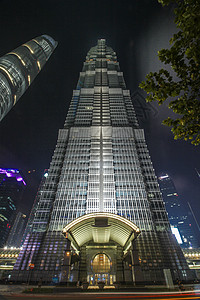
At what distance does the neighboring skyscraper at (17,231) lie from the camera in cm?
14650

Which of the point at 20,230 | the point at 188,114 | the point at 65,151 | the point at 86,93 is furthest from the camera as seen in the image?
the point at 20,230

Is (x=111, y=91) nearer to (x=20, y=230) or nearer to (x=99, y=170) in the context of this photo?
(x=99, y=170)

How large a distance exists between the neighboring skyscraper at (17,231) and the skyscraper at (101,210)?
14411 cm

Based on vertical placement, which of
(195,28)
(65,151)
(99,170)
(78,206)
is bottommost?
(195,28)

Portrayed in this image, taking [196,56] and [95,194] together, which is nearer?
[196,56]

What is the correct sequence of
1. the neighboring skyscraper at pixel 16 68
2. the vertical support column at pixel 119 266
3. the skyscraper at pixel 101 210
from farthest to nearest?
the neighboring skyscraper at pixel 16 68 → the vertical support column at pixel 119 266 → the skyscraper at pixel 101 210

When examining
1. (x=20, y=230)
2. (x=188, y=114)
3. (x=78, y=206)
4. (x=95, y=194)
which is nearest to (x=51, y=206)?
(x=78, y=206)

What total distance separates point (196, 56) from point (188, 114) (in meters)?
2.09

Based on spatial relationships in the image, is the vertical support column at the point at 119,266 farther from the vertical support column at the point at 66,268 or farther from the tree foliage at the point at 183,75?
the tree foliage at the point at 183,75

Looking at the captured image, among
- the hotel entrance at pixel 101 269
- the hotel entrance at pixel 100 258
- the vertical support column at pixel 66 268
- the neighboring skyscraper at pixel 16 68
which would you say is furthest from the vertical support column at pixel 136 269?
the neighboring skyscraper at pixel 16 68

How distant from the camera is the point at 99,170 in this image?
1857 inches

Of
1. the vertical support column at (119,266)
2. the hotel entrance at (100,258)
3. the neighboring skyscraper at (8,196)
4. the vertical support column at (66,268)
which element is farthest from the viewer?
the neighboring skyscraper at (8,196)

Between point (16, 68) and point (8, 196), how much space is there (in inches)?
Result: 4721

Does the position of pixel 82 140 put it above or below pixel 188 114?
above
